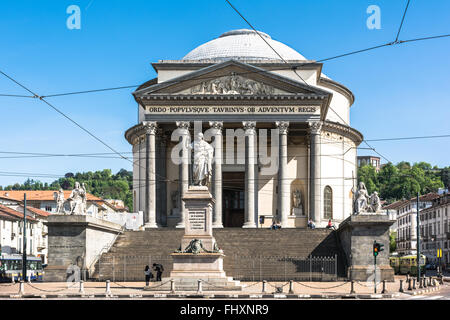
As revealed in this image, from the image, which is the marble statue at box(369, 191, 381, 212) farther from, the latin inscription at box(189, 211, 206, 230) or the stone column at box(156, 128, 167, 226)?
the stone column at box(156, 128, 167, 226)

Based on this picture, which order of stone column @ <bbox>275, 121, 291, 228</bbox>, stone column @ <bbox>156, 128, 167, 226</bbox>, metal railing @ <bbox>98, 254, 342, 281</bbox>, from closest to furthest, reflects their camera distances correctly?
1. metal railing @ <bbox>98, 254, 342, 281</bbox>
2. stone column @ <bbox>275, 121, 291, 228</bbox>
3. stone column @ <bbox>156, 128, 167, 226</bbox>

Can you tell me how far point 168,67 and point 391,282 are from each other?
1220 inches

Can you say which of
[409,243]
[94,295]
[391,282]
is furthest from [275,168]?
[409,243]

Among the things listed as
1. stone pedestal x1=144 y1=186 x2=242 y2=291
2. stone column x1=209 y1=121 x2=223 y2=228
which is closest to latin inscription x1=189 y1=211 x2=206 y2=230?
stone pedestal x1=144 y1=186 x2=242 y2=291

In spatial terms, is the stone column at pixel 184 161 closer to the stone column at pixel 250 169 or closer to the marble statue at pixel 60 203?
the stone column at pixel 250 169

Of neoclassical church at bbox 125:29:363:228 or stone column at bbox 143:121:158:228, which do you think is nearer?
stone column at bbox 143:121:158:228

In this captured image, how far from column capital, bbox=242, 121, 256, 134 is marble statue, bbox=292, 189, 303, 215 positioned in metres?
9.05

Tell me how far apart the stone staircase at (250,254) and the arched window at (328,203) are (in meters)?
16.9

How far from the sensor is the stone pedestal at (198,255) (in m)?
32.0

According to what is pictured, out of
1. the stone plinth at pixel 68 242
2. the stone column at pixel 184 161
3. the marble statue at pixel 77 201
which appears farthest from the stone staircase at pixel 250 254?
the stone column at pixel 184 161

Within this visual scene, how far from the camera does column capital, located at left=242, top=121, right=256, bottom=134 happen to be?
5947cm

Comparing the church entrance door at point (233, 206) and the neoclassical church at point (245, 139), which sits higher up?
the neoclassical church at point (245, 139)

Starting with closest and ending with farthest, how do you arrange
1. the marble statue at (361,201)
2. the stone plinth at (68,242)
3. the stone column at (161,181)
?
the marble statue at (361,201)
the stone plinth at (68,242)
the stone column at (161,181)
